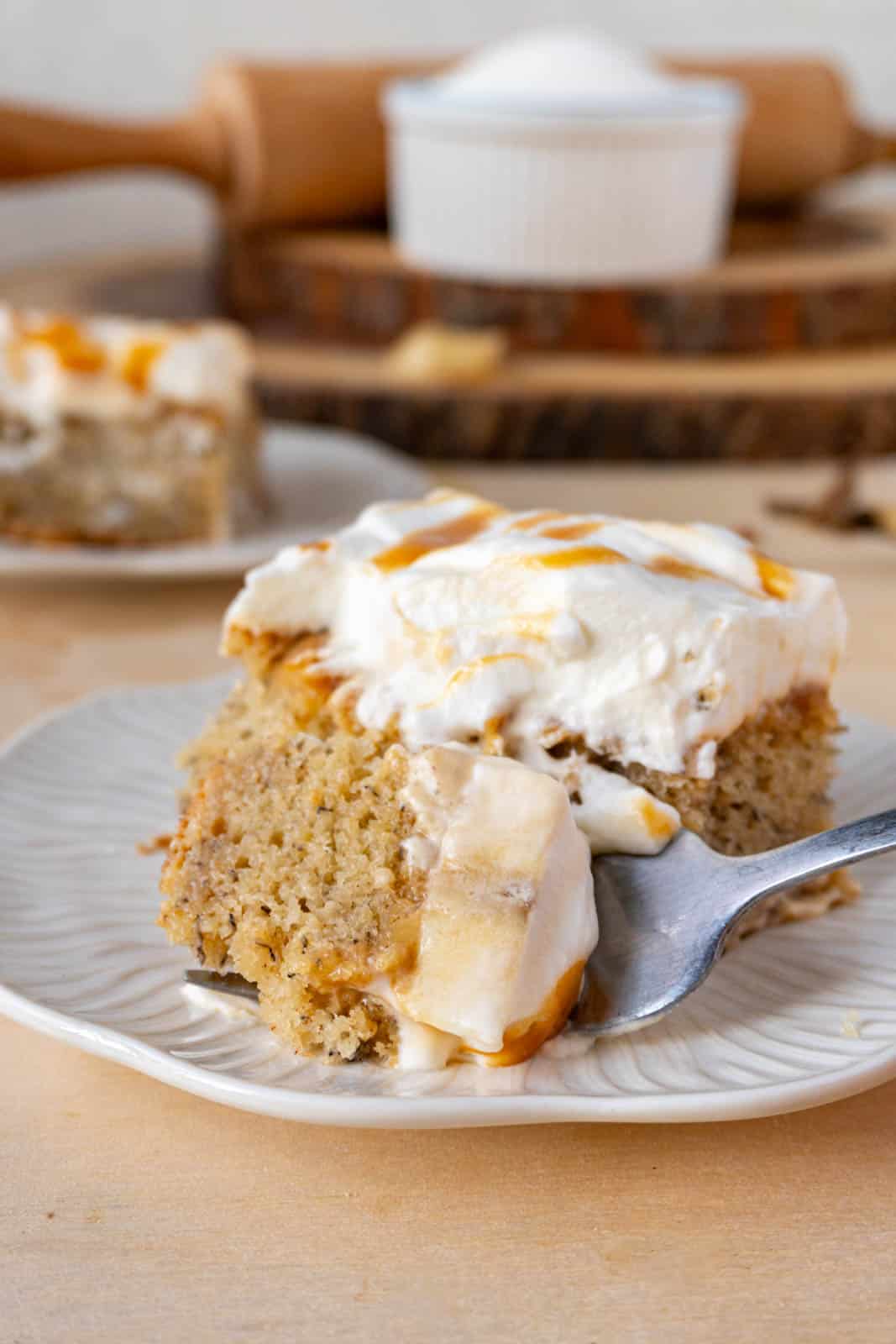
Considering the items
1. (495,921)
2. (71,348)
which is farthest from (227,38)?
(495,921)

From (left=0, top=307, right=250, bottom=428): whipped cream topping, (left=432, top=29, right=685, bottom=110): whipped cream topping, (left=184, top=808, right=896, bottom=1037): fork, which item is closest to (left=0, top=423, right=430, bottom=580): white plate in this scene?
(left=0, top=307, right=250, bottom=428): whipped cream topping

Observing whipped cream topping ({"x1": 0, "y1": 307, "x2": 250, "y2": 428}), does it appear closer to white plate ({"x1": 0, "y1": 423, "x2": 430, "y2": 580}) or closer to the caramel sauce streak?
white plate ({"x1": 0, "y1": 423, "x2": 430, "y2": 580})

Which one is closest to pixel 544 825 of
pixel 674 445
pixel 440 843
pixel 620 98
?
pixel 440 843

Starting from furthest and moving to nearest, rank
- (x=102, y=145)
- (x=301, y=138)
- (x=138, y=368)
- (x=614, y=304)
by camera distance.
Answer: (x=301, y=138), (x=102, y=145), (x=614, y=304), (x=138, y=368)

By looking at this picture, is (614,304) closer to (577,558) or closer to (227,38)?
(227,38)

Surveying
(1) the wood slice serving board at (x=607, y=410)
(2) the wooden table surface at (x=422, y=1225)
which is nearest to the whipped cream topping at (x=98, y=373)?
(1) the wood slice serving board at (x=607, y=410)

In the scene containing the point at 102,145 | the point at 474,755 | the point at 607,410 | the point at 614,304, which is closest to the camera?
the point at 474,755

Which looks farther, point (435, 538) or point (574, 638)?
point (435, 538)
